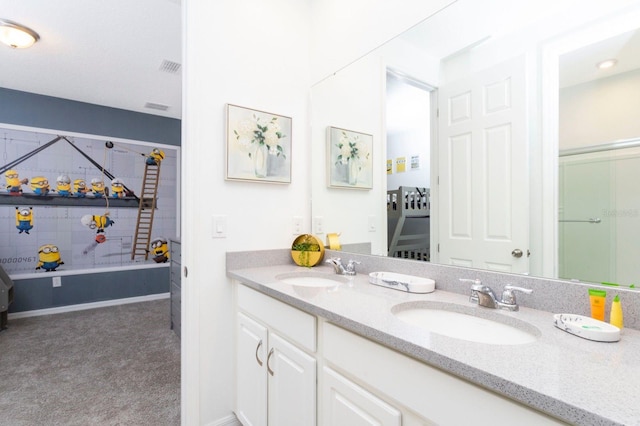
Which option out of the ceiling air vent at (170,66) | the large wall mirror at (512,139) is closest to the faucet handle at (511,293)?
the large wall mirror at (512,139)

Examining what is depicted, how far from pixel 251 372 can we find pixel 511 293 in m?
1.19

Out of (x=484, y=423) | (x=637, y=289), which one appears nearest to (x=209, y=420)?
(x=484, y=423)

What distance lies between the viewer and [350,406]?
3.15 feet

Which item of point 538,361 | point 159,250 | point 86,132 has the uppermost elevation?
point 86,132

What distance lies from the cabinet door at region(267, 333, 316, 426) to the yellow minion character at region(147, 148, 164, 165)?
395 centimetres

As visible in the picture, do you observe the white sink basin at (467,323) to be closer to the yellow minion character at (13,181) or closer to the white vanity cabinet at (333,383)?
the white vanity cabinet at (333,383)

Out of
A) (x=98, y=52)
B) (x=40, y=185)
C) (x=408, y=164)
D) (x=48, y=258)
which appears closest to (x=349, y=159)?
(x=408, y=164)

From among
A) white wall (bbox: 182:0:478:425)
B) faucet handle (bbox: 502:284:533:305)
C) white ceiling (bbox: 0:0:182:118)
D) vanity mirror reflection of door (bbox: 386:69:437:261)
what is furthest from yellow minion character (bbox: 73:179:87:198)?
faucet handle (bbox: 502:284:533:305)

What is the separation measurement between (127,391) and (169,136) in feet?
11.6

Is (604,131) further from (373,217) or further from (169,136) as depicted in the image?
(169,136)

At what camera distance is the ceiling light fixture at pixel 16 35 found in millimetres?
2430

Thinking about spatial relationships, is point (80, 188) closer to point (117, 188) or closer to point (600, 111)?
point (117, 188)

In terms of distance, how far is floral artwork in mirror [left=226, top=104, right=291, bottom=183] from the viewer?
5.75ft

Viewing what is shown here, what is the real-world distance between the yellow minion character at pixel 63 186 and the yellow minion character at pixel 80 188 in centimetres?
6
